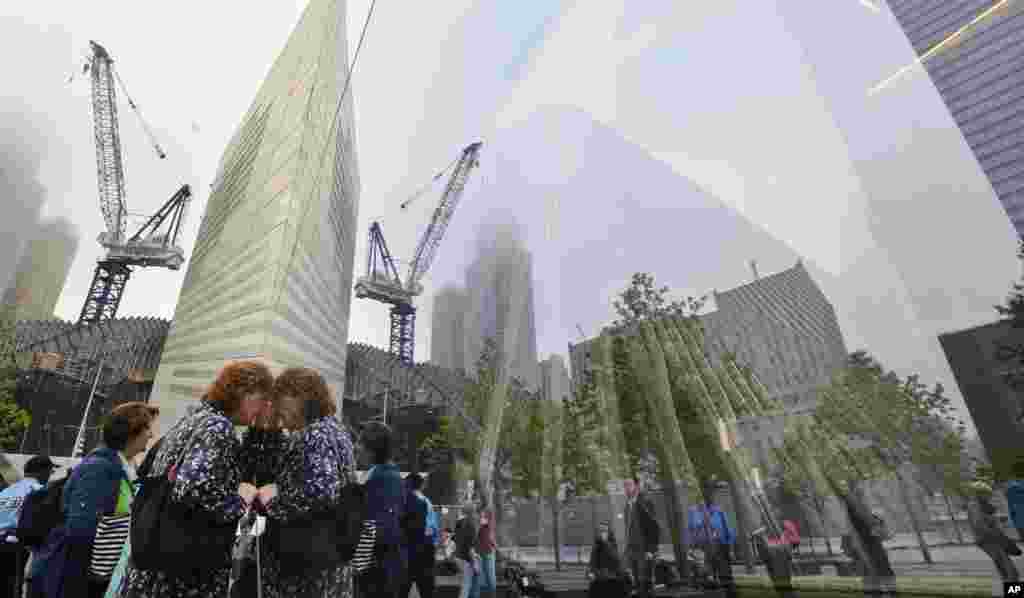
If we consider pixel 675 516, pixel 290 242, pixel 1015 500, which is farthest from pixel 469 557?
pixel 1015 500

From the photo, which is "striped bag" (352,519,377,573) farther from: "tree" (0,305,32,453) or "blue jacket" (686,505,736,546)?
"tree" (0,305,32,453)

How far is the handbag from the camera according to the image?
111 centimetres

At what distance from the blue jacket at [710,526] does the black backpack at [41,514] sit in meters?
3.88

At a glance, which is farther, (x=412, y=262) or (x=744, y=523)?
(x=412, y=262)

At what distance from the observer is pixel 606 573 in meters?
2.96

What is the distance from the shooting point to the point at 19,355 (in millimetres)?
26219

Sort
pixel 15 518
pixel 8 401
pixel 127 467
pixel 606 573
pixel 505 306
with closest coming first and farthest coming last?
pixel 127 467 < pixel 15 518 < pixel 606 573 < pixel 505 306 < pixel 8 401

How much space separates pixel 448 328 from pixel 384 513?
273 centimetres

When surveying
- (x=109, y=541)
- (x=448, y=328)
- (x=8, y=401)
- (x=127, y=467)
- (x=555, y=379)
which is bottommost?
(x=109, y=541)

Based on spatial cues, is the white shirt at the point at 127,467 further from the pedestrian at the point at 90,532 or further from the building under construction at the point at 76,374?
the building under construction at the point at 76,374

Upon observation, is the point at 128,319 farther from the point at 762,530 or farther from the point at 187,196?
the point at 762,530

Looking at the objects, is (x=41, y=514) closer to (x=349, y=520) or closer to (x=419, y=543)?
(x=349, y=520)

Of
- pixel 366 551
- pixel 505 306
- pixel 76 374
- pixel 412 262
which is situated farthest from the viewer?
pixel 76 374

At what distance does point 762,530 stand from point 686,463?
785 mm
